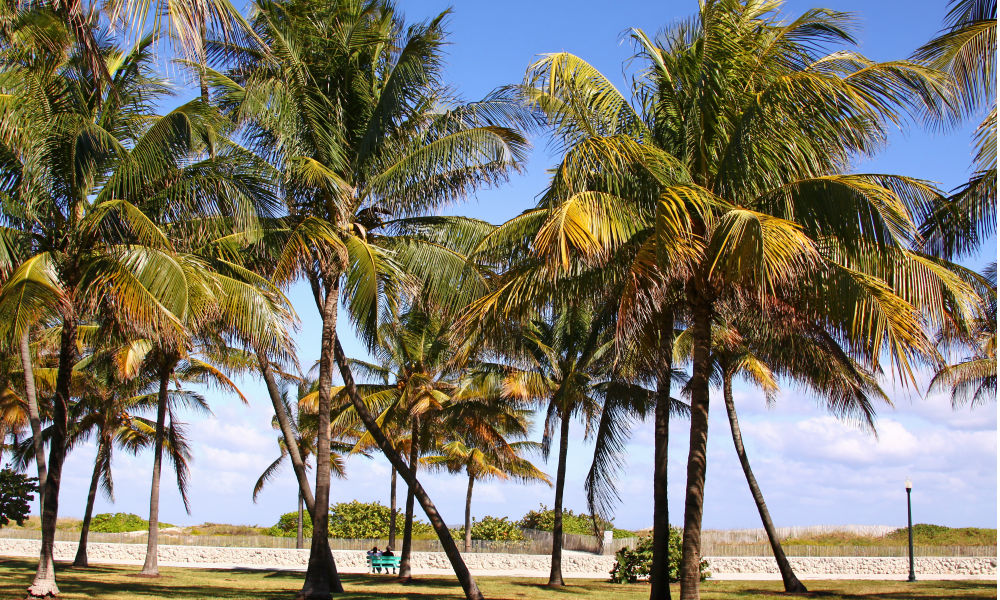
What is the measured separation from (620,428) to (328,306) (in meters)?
5.99

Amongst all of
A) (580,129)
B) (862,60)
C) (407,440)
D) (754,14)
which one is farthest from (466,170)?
(407,440)

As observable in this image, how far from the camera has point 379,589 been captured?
60.4ft

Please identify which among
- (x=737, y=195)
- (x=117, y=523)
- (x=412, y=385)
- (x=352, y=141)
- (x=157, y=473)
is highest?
(x=352, y=141)

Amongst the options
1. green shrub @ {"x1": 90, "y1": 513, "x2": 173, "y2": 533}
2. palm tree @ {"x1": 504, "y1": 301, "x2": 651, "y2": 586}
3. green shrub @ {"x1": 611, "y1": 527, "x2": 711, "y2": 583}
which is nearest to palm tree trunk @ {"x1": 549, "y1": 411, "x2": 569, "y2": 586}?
palm tree @ {"x1": 504, "y1": 301, "x2": 651, "y2": 586}

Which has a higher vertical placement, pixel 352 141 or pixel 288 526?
pixel 352 141

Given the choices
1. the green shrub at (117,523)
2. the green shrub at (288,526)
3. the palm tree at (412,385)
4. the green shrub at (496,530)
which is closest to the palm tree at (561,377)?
the palm tree at (412,385)

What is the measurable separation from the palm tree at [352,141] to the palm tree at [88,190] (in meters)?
1.56

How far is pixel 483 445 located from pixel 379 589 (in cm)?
723

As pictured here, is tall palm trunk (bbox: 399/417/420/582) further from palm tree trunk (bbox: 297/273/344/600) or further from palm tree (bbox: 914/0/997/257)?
palm tree (bbox: 914/0/997/257)

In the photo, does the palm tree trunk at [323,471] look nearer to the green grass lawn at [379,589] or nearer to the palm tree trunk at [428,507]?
the palm tree trunk at [428,507]

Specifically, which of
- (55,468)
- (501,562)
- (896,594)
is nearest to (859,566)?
(896,594)

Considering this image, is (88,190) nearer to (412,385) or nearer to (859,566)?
(412,385)

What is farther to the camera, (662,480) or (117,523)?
(117,523)

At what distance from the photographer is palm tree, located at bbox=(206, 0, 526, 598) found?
45.5 ft
